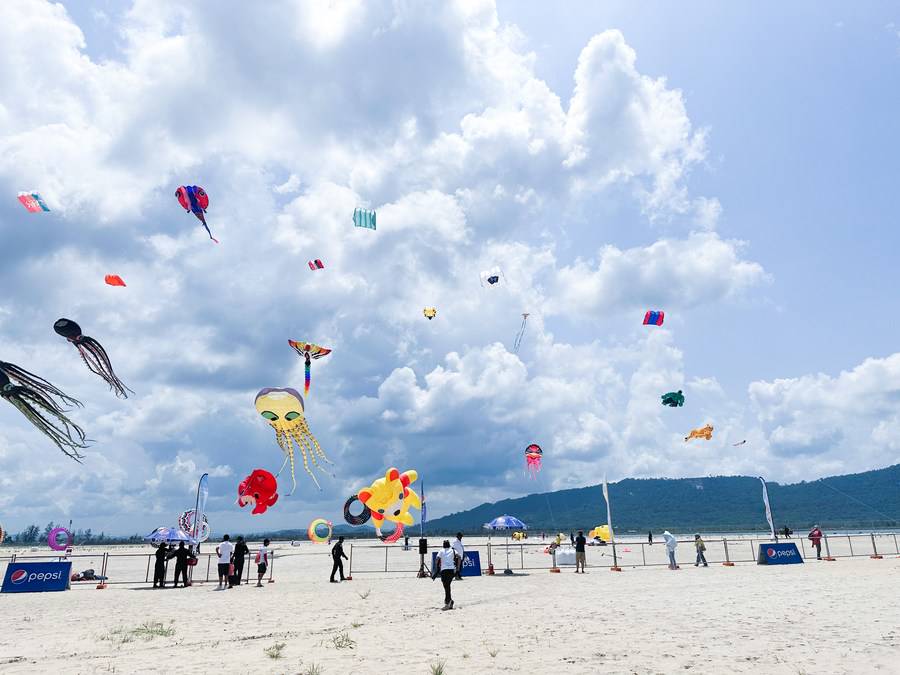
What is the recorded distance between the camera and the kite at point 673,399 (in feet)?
125

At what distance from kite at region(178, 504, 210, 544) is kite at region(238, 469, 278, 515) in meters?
2.55

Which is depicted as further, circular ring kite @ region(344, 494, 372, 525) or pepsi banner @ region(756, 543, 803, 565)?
circular ring kite @ region(344, 494, 372, 525)

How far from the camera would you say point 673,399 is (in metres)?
38.4

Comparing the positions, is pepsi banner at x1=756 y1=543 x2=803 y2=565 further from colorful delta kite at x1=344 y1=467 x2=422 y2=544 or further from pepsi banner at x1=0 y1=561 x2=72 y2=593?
pepsi banner at x1=0 y1=561 x2=72 y2=593

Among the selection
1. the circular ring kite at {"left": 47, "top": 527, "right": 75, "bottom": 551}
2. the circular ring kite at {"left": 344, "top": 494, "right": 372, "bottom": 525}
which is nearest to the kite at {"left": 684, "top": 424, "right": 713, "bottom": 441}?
the circular ring kite at {"left": 344, "top": 494, "right": 372, "bottom": 525}

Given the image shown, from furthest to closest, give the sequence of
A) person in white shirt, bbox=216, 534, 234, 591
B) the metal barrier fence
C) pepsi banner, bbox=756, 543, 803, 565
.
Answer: the metal barrier fence → pepsi banner, bbox=756, 543, 803, 565 → person in white shirt, bbox=216, 534, 234, 591

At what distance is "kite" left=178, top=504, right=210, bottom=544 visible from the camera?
29319 millimetres

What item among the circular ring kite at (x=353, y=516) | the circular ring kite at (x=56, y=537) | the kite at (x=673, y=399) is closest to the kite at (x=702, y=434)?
the kite at (x=673, y=399)

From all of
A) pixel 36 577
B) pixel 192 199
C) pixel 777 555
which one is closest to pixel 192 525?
pixel 36 577

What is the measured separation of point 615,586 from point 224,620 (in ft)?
38.6

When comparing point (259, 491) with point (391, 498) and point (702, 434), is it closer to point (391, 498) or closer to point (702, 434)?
point (391, 498)

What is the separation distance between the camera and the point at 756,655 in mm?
8391

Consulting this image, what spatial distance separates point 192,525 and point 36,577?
11817mm

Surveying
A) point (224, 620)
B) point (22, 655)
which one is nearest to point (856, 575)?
point (224, 620)
